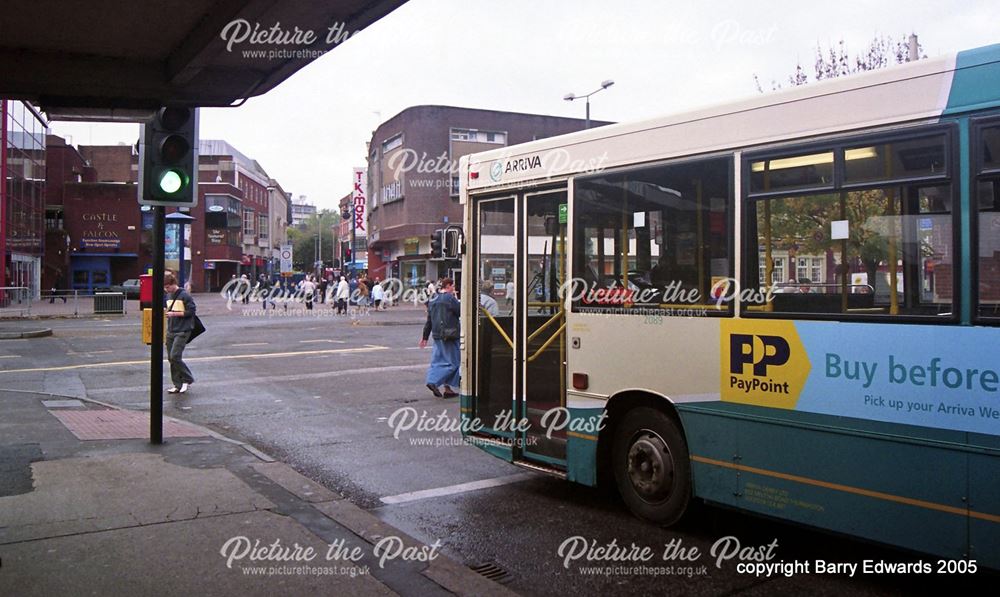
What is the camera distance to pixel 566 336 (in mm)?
6441

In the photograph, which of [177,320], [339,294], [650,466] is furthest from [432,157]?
[650,466]

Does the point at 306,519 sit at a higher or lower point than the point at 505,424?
lower

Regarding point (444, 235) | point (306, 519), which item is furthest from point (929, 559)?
point (444, 235)

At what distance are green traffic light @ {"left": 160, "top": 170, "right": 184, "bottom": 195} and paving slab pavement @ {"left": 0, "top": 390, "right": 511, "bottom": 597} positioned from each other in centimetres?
265

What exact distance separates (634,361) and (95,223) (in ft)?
221

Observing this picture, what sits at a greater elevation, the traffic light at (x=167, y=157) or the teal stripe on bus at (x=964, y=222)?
the traffic light at (x=167, y=157)

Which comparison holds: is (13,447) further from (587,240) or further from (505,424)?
(587,240)

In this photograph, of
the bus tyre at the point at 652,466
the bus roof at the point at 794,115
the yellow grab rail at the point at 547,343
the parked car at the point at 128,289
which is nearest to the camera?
the bus roof at the point at 794,115

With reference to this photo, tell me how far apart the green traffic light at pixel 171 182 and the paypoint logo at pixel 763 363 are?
5.62 m

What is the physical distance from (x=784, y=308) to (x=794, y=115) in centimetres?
124

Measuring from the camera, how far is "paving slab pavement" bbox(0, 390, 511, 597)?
4383 millimetres

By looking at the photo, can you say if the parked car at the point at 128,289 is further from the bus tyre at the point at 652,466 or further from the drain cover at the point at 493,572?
the drain cover at the point at 493,572

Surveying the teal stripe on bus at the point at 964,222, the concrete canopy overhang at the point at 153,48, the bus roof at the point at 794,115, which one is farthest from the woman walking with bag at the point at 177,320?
the teal stripe on bus at the point at 964,222

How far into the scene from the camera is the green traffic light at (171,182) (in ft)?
25.1
